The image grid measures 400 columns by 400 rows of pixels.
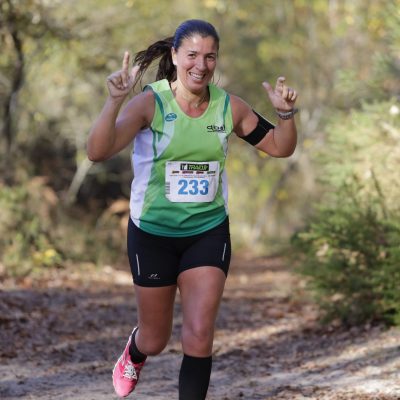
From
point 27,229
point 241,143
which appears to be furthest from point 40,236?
point 241,143

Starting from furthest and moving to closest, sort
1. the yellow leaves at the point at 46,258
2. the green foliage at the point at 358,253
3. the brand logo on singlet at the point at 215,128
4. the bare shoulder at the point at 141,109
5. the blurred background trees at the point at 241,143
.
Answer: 1. the yellow leaves at the point at 46,258
2. the blurred background trees at the point at 241,143
3. the green foliage at the point at 358,253
4. the brand logo on singlet at the point at 215,128
5. the bare shoulder at the point at 141,109

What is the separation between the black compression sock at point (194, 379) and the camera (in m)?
4.56

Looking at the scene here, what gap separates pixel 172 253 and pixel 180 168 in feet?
1.57

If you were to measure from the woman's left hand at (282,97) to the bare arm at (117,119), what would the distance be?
630 mm

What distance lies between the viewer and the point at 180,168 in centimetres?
462

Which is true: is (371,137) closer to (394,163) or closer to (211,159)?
(394,163)

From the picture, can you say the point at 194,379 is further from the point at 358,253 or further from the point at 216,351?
the point at 358,253

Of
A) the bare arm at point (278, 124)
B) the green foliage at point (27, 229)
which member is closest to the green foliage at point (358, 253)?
the bare arm at point (278, 124)

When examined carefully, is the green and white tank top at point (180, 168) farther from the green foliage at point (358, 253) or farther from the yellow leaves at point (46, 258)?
the yellow leaves at point (46, 258)

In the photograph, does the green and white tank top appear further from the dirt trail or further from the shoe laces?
the dirt trail

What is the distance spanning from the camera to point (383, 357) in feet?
23.6

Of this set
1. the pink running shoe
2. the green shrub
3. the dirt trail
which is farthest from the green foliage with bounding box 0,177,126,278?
the pink running shoe

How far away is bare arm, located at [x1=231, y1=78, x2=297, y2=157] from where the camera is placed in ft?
15.6

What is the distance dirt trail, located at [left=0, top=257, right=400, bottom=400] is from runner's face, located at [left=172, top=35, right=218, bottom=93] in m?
2.30
